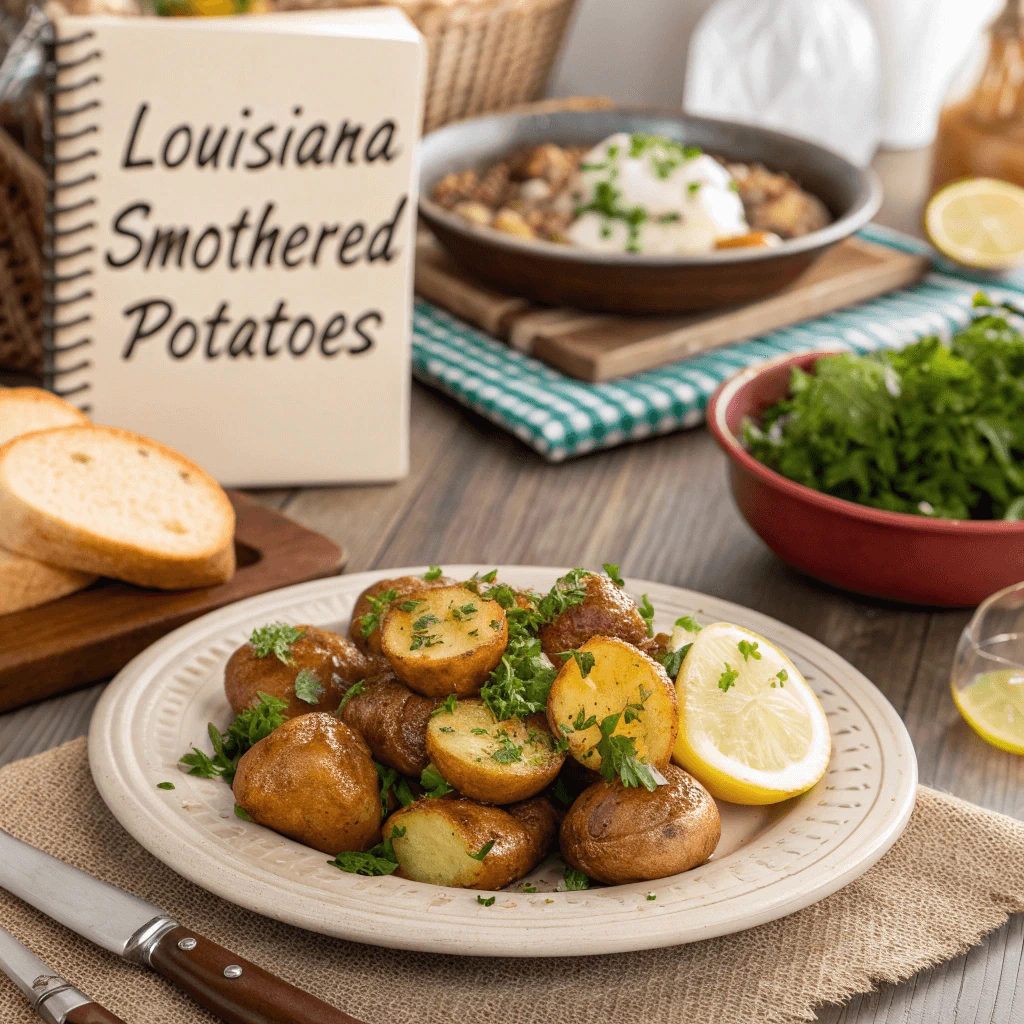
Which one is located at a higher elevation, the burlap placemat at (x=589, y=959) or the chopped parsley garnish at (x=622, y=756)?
the chopped parsley garnish at (x=622, y=756)

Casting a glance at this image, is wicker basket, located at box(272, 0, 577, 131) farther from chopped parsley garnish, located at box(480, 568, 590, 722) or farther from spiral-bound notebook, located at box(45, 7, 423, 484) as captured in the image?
chopped parsley garnish, located at box(480, 568, 590, 722)

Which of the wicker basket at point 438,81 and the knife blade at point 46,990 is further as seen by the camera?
the wicker basket at point 438,81

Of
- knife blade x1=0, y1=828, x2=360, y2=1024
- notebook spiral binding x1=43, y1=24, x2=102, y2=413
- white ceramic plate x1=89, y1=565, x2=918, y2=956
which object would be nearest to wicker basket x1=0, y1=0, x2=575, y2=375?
notebook spiral binding x1=43, y1=24, x2=102, y2=413

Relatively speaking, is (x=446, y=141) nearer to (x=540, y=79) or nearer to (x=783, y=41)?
(x=540, y=79)

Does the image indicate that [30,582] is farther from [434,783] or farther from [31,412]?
[434,783]

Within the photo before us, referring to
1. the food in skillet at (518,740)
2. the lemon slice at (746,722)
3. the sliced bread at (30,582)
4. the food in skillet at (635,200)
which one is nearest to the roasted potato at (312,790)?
the food in skillet at (518,740)

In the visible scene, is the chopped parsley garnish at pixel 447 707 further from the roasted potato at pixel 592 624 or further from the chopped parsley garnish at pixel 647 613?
the chopped parsley garnish at pixel 647 613

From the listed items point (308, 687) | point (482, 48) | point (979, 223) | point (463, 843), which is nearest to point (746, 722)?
point (463, 843)
